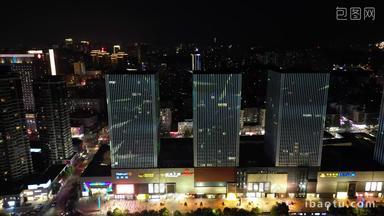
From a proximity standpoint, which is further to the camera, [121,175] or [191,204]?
[121,175]

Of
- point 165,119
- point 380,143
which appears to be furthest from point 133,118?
point 380,143

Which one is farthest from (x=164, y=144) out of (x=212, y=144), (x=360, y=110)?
(x=360, y=110)

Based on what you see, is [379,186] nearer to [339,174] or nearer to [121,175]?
[339,174]

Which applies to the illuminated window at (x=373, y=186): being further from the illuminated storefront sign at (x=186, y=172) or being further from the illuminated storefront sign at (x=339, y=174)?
the illuminated storefront sign at (x=186, y=172)

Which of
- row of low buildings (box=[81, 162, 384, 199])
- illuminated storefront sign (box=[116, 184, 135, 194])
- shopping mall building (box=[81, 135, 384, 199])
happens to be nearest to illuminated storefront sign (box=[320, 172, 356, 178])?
shopping mall building (box=[81, 135, 384, 199])

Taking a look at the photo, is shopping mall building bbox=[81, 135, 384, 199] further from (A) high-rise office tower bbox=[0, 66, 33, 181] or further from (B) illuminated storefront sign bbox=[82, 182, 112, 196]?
(A) high-rise office tower bbox=[0, 66, 33, 181]

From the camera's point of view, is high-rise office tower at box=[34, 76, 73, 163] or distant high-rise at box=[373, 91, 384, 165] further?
high-rise office tower at box=[34, 76, 73, 163]
